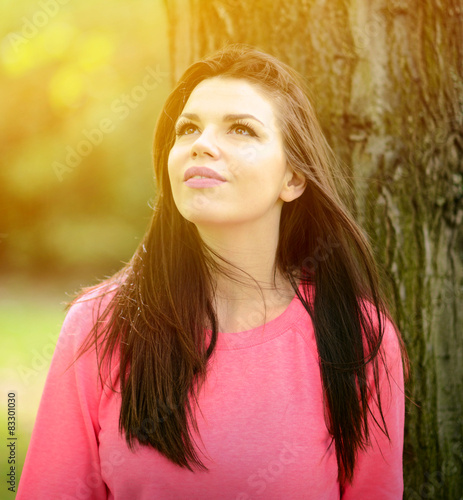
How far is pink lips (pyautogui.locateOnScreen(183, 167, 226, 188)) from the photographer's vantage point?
1.58 meters

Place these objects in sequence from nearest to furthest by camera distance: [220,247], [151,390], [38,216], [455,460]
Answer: [151,390] < [220,247] < [455,460] < [38,216]

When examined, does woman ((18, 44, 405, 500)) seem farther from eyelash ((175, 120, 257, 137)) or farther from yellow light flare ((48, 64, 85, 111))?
yellow light flare ((48, 64, 85, 111))

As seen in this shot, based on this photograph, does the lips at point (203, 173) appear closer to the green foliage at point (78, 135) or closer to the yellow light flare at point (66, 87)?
the green foliage at point (78, 135)

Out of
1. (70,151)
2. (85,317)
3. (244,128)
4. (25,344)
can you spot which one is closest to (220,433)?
(85,317)

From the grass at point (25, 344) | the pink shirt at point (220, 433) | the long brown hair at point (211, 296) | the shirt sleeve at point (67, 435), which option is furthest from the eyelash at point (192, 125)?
the grass at point (25, 344)

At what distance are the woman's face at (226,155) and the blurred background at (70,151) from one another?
4.21 meters

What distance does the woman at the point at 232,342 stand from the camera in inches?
63.6

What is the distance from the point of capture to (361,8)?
6.50ft

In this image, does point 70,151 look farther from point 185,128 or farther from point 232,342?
point 232,342

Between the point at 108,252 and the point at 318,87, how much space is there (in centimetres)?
541

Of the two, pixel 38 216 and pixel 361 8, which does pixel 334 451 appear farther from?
pixel 38 216

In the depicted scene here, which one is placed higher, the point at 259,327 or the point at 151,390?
the point at 259,327

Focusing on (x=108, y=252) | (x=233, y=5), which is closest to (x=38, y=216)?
(x=108, y=252)

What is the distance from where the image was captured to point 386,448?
1863 millimetres
